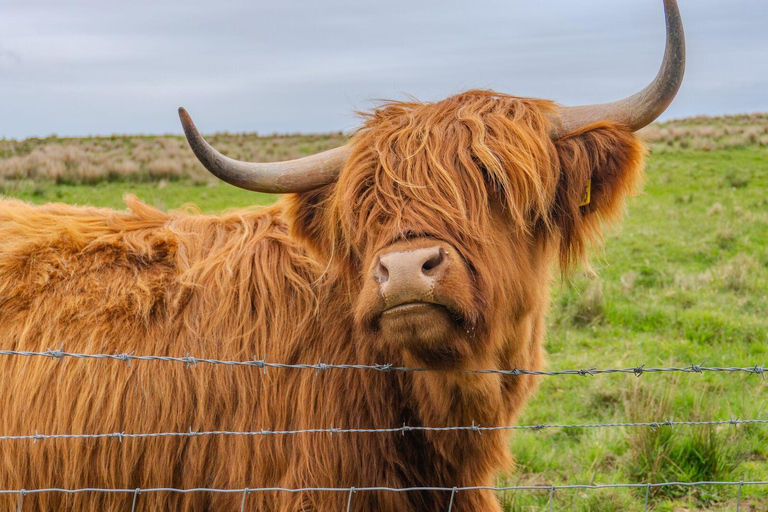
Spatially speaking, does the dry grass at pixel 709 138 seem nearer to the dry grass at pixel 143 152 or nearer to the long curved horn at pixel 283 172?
the dry grass at pixel 143 152

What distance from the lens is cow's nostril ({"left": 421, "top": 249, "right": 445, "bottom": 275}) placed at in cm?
234

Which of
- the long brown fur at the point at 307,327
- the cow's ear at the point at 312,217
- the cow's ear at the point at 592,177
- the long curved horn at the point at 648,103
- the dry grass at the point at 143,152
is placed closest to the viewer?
the long curved horn at the point at 648,103

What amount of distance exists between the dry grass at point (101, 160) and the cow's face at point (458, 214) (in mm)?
15166

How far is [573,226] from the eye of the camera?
3.02 meters

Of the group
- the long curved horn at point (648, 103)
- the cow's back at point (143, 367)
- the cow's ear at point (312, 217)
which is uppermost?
the long curved horn at point (648, 103)

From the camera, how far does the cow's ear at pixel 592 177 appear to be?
2.91 metres

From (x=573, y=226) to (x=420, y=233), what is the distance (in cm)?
83

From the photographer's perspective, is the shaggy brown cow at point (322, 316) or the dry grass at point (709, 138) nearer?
the shaggy brown cow at point (322, 316)

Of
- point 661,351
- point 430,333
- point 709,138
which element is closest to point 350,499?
point 430,333

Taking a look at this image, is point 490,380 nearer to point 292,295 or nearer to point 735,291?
point 292,295

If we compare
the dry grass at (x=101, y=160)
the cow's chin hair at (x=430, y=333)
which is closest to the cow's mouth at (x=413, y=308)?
the cow's chin hair at (x=430, y=333)

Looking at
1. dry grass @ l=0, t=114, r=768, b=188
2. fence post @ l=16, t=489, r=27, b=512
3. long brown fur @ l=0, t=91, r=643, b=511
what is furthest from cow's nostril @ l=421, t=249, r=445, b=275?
dry grass @ l=0, t=114, r=768, b=188

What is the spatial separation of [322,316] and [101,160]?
691 inches

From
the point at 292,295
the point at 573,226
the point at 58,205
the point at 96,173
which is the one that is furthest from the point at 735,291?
the point at 96,173
